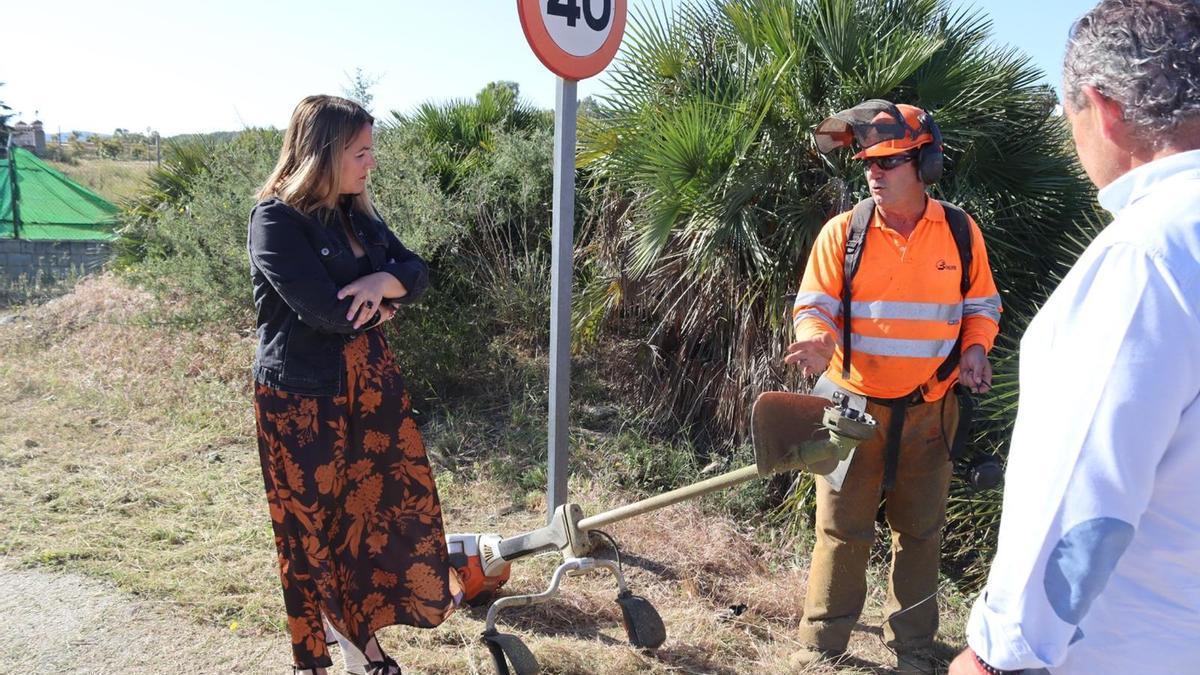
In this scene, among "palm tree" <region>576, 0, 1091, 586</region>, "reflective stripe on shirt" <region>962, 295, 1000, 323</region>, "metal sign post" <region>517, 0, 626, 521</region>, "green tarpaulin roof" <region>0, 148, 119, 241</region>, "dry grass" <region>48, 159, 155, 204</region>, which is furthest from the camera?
"dry grass" <region>48, 159, 155, 204</region>

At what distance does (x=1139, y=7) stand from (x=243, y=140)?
Answer: 7.55 m

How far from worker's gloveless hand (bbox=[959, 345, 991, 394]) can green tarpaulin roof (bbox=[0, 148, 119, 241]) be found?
11.4m

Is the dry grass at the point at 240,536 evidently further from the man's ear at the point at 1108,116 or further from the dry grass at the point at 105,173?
the dry grass at the point at 105,173

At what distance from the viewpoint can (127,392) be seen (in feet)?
22.1

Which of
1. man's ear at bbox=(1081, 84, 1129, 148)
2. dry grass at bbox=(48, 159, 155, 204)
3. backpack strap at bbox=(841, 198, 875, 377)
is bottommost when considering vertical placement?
backpack strap at bbox=(841, 198, 875, 377)

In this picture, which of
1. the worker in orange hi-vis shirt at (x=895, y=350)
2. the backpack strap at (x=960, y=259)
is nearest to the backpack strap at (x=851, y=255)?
the worker in orange hi-vis shirt at (x=895, y=350)

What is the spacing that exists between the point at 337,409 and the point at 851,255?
5.97 ft

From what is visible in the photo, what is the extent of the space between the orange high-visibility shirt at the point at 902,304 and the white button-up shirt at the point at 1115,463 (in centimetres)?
174

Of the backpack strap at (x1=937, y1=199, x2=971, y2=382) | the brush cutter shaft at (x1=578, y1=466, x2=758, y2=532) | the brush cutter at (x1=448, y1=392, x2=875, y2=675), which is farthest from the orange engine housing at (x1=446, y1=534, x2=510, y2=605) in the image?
the backpack strap at (x1=937, y1=199, x2=971, y2=382)

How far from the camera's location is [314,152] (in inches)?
111

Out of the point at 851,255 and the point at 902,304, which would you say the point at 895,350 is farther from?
the point at 851,255

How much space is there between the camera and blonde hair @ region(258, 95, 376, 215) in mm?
2820

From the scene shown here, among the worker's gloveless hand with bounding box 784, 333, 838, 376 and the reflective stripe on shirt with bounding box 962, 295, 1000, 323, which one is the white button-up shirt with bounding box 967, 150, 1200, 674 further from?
the reflective stripe on shirt with bounding box 962, 295, 1000, 323

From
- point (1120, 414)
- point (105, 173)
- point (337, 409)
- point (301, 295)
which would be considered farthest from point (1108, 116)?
point (105, 173)
